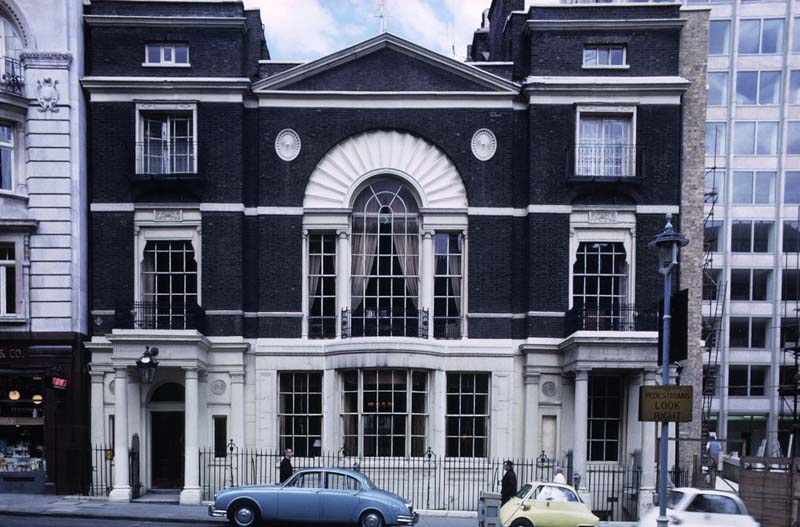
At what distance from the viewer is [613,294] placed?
20.8m

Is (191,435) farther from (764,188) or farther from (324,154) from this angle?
(764,188)

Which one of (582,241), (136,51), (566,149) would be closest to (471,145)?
(566,149)

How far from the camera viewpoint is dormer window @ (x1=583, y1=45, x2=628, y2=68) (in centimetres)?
2083

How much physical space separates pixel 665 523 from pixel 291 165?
14017mm

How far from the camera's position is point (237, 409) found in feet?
66.7

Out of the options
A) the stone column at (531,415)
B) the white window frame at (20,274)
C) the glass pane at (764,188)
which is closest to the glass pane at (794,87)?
the glass pane at (764,188)

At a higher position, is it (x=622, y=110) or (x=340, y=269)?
(x=622, y=110)

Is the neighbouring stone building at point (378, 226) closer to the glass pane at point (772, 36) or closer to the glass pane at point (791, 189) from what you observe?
the glass pane at point (772, 36)

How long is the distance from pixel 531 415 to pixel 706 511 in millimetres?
6872

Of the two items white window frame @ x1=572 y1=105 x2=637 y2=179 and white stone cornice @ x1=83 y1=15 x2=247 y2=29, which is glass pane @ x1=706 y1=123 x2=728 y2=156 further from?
white stone cornice @ x1=83 y1=15 x2=247 y2=29

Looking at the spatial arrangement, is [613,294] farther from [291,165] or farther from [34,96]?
[34,96]

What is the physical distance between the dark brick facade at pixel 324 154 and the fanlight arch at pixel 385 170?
288 mm

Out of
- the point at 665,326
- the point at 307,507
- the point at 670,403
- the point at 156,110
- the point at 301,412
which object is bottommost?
the point at 307,507

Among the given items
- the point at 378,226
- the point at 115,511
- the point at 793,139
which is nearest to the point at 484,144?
the point at 378,226
